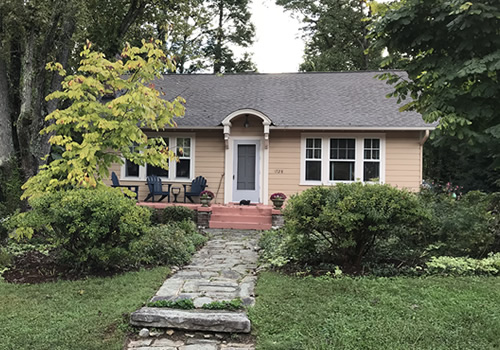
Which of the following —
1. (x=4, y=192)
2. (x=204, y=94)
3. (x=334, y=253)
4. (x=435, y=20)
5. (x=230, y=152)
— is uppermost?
(x=204, y=94)

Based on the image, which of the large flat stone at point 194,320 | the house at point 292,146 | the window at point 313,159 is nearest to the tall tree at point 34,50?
the house at point 292,146

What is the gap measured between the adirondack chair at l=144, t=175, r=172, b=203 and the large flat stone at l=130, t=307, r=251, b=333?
7416 millimetres

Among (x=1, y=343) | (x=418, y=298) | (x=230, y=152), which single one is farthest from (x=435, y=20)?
(x=230, y=152)

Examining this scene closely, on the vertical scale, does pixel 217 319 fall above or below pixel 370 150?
below

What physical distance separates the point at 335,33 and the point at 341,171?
1638 centimetres

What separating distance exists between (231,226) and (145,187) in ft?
11.9

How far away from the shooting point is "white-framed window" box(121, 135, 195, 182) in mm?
11281

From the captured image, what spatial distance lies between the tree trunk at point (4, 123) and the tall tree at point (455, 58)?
7685 mm

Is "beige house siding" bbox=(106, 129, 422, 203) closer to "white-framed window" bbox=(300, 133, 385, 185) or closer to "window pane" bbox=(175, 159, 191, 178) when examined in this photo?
"white-framed window" bbox=(300, 133, 385, 185)

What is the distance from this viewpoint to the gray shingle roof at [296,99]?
34.9ft

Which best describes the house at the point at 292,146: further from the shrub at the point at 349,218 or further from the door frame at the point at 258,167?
the shrub at the point at 349,218

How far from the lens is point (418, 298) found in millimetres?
3805

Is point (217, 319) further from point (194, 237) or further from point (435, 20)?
point (435, 20)

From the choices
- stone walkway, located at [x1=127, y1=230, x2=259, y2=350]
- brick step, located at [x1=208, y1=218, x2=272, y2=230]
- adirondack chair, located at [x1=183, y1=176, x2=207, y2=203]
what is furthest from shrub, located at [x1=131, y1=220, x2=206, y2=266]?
adirondack chair, located at [x1=183, y1=176, x2=207, y2=203]
